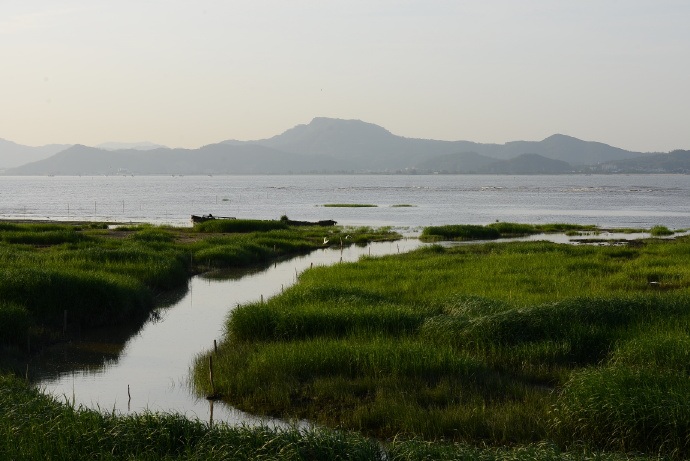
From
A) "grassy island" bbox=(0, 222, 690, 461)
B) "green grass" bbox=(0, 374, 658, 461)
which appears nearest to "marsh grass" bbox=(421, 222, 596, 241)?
"grassy island" bbox=(0, 222, 690, 461)

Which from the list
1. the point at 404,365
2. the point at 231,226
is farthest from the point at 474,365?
the point at 231,226

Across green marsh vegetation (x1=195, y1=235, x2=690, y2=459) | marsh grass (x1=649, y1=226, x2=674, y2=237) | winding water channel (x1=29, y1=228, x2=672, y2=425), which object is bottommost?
winding water channel (x1=29, y1=228, x2=672, y2=425)

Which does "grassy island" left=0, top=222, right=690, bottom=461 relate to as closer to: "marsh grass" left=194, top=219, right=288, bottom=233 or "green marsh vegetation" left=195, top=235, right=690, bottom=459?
"green marsh vegetation" left=195, top=235, right=690, bottom=459

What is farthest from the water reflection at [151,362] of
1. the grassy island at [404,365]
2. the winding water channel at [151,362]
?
the grassy island at [404,365]

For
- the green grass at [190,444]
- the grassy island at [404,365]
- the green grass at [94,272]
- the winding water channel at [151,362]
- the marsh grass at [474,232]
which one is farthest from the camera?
the marsh grass at [474,232]

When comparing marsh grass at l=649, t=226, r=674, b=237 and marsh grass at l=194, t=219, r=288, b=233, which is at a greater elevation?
marsh grass at l=194, t=219, r=288, b=233

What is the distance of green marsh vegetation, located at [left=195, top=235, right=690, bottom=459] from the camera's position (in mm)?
10969

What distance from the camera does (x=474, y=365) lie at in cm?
1400

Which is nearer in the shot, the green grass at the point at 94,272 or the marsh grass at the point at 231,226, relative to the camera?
the green grass at the point at 94,272

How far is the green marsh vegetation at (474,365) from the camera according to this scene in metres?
11.0

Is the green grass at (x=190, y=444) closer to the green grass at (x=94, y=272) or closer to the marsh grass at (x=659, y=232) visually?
the green grass at (x=94, y=272)

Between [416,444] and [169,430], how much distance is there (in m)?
3.47

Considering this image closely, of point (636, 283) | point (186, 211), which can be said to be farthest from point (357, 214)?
point (636, 283)

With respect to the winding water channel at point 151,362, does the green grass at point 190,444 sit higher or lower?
higher
